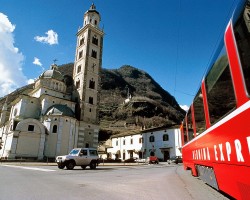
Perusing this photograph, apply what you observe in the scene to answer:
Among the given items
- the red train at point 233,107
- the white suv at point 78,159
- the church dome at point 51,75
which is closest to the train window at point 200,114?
the red train at point 233,107

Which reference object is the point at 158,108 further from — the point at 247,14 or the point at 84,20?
the point at 247,14

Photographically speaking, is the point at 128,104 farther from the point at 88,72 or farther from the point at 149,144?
the point at 88,72

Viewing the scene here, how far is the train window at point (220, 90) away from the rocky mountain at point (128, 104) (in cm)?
6151

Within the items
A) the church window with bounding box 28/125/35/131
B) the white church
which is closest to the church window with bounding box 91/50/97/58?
the white church

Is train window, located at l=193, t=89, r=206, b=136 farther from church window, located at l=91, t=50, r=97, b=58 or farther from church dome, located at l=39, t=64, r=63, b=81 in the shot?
church window, located at l=91, t=50, r=97, b=58

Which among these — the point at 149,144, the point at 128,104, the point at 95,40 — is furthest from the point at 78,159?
the point at 128,104

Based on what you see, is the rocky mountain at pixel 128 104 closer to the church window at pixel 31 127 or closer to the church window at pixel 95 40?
the church window at pixel 95 40

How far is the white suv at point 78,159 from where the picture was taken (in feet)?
57.7

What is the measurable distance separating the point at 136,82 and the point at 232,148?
6180 inches

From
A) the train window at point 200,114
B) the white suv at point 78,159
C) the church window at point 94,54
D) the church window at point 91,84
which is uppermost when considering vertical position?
the church window at point 94,54

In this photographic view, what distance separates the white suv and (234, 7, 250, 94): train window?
1643 cm

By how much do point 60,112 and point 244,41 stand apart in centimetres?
3789

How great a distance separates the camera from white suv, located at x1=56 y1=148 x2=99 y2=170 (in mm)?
17594

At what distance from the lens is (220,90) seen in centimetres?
466
